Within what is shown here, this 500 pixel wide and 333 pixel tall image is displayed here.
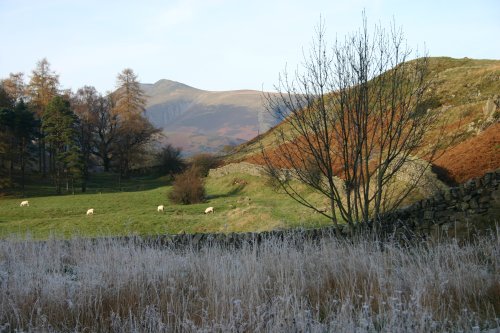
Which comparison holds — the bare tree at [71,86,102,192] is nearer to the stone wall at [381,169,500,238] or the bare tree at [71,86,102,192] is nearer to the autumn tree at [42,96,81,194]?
the autumn tree at [42,96,81,194]

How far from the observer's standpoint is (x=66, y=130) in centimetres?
4184

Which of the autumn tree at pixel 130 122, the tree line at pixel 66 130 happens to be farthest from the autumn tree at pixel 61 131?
the autumn tree at pixel 130 122

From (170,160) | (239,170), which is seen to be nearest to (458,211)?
(239,170)

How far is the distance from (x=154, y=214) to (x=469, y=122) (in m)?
17.6

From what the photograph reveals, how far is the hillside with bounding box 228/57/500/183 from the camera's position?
16.7m

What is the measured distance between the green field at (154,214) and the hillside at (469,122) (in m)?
5.73

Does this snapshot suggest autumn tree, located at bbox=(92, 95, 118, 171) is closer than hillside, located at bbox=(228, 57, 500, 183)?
No

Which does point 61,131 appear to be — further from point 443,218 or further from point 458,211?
point 458,211

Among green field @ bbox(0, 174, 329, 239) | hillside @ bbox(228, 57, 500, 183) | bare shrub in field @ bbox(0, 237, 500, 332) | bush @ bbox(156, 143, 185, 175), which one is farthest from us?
bush @ bbox(156, 143, 185, 175)

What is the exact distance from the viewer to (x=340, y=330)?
373 centimetres

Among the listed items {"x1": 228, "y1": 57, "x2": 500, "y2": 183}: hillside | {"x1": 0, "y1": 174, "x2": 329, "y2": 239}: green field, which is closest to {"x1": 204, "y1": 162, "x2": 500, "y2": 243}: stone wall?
{"x1": 228, "y1": 57, "x2": 500, "y2": 183}: hillside

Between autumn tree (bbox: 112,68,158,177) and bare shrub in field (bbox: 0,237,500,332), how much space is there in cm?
4734

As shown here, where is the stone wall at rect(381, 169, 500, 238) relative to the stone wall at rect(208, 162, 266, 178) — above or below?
below

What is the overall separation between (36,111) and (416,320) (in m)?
54.2
